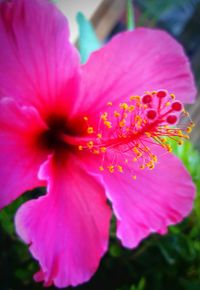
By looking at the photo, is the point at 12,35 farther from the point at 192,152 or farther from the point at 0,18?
the point at 192,152

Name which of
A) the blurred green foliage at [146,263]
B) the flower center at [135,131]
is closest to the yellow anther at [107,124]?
the flower center at [135,131]

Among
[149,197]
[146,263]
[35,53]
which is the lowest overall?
[146,263]

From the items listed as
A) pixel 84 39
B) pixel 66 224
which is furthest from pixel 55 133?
pixel 84 39

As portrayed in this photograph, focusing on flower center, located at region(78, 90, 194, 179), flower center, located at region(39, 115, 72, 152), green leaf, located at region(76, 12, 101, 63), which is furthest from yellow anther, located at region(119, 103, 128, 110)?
green leaf, located at region(76, 12, 101, 63)

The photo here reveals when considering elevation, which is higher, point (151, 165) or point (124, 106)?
point (124, 106)

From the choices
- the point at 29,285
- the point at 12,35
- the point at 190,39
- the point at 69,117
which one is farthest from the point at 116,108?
the point at 190,39

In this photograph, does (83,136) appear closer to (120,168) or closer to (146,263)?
(120,168)
